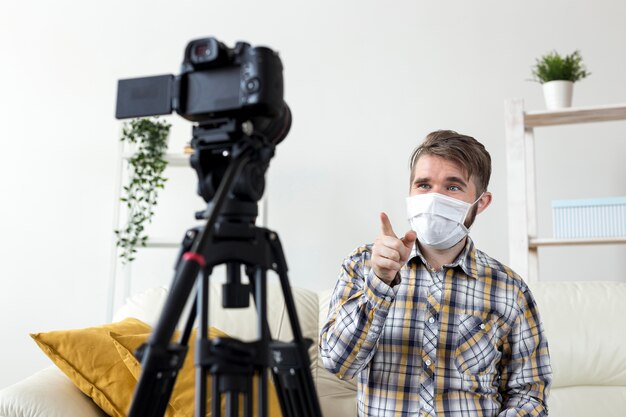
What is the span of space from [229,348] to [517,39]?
252 cm

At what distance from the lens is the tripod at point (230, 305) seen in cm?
65

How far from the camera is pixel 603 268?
2650mm

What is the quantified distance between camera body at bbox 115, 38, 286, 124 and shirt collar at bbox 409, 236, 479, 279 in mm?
706

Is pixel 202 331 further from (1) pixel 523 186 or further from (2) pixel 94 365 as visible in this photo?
(1) pixel 523 186

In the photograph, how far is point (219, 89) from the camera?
0.78m

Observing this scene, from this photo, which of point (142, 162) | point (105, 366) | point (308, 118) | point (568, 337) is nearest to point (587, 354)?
point (568, 337)

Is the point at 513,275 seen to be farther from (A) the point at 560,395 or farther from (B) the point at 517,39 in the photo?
(B) the point at 517,39

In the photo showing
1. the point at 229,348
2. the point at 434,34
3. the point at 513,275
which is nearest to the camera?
the point at 229,348

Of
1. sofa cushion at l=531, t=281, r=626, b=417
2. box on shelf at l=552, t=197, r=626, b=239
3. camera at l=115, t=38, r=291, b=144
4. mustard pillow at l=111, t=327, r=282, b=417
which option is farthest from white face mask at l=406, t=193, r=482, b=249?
box on shelf at l=552, t=197, r=626, b=239

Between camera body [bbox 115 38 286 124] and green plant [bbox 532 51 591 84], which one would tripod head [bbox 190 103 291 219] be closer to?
camera body [bbox 115 38 286 124]

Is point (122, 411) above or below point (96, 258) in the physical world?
below

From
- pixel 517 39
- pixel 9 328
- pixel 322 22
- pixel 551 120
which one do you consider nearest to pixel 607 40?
pixel 517 39

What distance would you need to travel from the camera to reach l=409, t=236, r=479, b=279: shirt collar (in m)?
1.41

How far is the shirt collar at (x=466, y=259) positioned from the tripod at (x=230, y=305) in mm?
691
